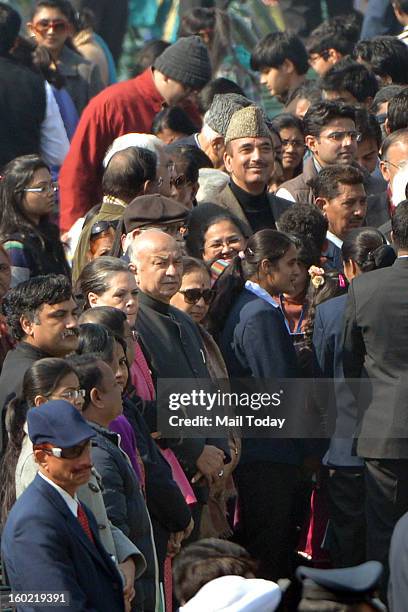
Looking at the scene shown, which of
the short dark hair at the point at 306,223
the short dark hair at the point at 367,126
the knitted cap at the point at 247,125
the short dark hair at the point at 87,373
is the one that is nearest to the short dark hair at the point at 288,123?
the short dark hair at the point at 367,126

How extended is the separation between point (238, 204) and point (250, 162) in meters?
0.24

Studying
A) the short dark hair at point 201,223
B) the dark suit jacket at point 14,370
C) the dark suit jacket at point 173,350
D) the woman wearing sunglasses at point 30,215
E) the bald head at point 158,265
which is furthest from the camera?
the short dark hair at point 201,223

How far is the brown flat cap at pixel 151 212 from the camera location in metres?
7.34

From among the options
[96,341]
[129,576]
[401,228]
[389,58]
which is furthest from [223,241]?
[389,58]

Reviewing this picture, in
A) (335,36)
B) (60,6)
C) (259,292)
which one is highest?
(60,6)

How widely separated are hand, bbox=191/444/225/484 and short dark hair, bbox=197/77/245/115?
13.6ft

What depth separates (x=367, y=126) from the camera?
374 inches

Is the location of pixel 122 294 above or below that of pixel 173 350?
above

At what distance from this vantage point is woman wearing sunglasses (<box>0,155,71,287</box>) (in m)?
7.72

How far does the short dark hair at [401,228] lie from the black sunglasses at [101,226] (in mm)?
1377

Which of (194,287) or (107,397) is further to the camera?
(194,287)

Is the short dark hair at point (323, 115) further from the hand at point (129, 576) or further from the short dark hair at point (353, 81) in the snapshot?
the hand at point (129, 576)

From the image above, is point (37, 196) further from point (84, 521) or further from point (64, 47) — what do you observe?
point (64, 47)

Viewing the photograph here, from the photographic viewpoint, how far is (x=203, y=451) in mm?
6730
